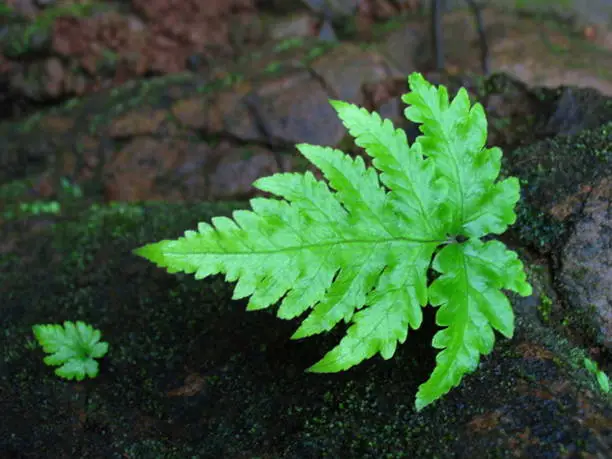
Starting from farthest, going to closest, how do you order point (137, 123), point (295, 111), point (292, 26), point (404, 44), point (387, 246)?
point (292, 26) < point (404, 44) < point (137, 123) < point (295, 111) < point (387, 246)

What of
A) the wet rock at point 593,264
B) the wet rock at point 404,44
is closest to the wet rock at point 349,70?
the wet rock at point 404,44

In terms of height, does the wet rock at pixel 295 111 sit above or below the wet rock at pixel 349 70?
below

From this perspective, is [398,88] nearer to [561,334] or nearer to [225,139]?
[225,139]

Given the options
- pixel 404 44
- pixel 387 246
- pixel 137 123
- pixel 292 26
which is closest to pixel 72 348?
pixel 387 246

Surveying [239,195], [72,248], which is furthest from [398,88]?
[72,248]

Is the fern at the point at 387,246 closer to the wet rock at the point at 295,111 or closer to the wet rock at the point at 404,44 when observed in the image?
the wet rock at the point at 295,111

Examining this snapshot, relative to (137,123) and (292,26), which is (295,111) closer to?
(137,123)

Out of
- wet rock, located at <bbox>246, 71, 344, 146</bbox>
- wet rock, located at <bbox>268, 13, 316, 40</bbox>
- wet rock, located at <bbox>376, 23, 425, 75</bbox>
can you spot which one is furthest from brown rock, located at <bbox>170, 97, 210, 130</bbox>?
wet rock, located at <bbox>376, 23, 425, 75</bbox>
